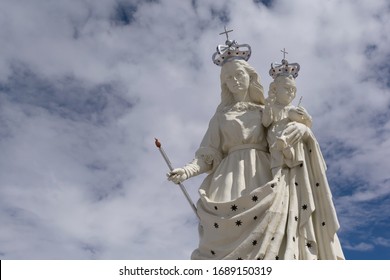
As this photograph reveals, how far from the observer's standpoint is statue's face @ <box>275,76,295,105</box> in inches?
390

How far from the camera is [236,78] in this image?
403 inches

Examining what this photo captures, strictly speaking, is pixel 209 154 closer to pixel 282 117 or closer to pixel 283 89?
pixel 282 117

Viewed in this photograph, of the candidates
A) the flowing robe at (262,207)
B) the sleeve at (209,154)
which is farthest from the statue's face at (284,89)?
the sleeve at (209,154)

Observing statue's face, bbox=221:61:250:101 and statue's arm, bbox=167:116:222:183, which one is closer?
statue's arm, bbox=167:116:222:183

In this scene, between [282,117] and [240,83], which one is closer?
[282,117]

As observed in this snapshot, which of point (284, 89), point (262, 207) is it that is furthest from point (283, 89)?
point (262, 207)

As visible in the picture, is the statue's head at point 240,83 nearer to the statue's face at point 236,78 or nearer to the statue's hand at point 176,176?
the statue's face at point 236,78

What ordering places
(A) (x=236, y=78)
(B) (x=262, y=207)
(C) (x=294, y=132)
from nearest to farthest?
(B) (x=262, y=207) → (C) (x=294, y=132) → (A) (x=236, y=78)

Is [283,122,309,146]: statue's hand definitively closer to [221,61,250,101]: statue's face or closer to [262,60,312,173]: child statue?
[262,60,312,173]: child statue

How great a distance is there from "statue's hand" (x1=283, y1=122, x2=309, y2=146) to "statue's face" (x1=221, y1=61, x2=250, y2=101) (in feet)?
4.09

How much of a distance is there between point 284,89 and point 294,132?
965 millimetres

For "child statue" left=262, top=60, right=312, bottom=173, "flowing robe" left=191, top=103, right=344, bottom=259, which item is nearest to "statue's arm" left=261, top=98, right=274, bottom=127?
"child statue" left=262, top=60, right=312, bottom=173
